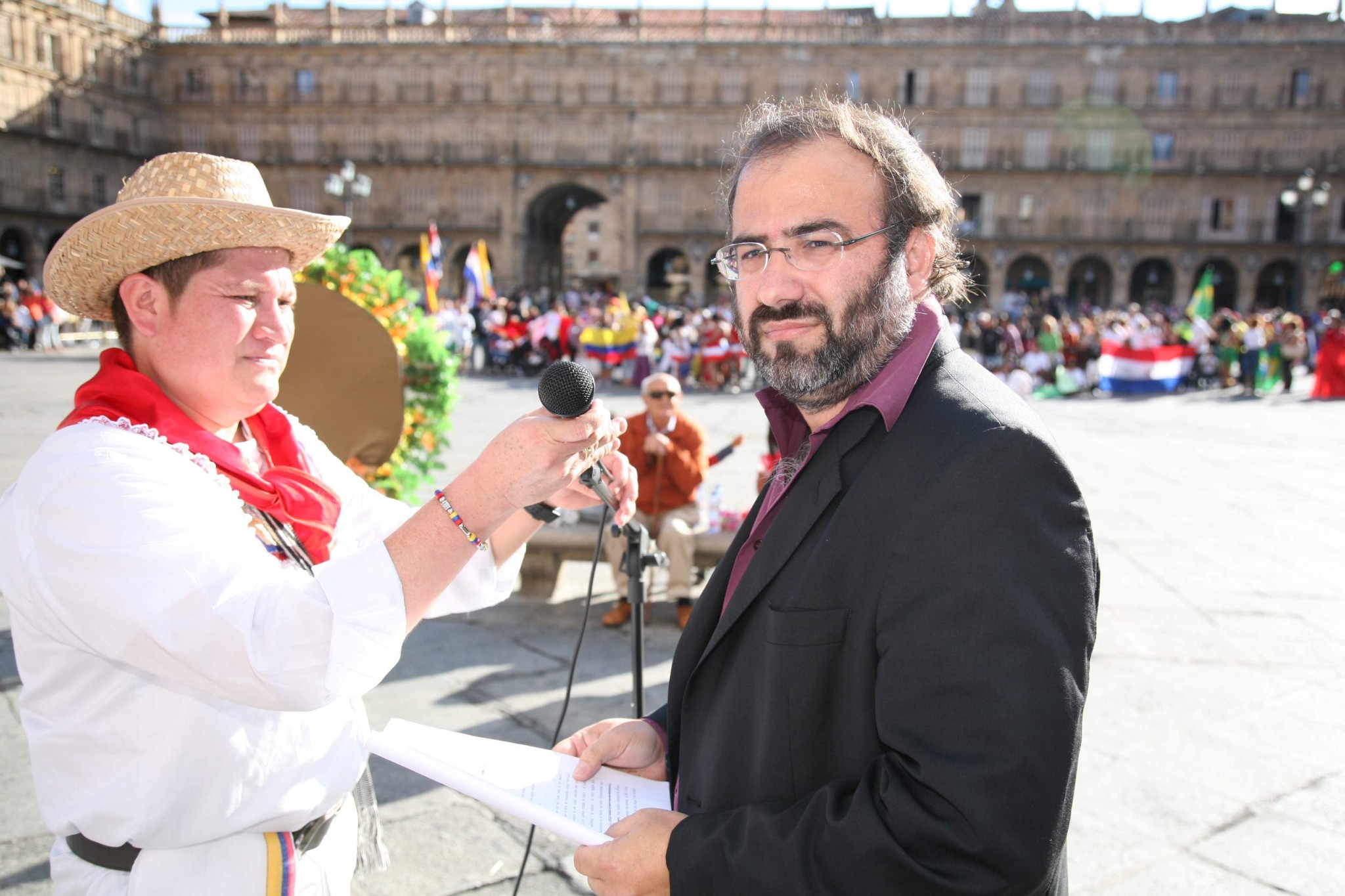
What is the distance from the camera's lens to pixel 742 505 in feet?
22.3

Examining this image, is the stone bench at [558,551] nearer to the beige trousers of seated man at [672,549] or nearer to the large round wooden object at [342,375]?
the beige trousers of seated man at [672,549]

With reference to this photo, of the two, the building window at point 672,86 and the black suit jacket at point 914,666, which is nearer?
the black suit jacket at point 914,666

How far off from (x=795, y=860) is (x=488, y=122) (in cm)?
3671

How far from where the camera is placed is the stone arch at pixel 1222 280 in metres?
34.8

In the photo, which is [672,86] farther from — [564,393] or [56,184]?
[564,393]

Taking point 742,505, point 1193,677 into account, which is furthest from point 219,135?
point 1193,677

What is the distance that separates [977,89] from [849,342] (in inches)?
1453

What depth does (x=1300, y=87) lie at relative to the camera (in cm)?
3356

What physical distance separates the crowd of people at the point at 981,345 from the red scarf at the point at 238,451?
15.0 m

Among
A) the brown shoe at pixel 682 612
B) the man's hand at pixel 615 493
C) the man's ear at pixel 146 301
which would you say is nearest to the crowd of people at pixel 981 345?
the brown shoe at pixel 682 612

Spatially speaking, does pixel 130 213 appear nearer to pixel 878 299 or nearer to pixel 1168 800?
pixel 878 299

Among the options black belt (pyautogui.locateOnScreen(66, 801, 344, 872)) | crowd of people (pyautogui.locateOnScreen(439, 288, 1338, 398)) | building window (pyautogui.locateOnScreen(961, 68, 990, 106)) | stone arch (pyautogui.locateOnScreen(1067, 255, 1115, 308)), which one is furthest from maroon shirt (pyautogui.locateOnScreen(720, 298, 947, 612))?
stone arch (pyautogui.locateOnScreen(1067, 255, 1115, 308))

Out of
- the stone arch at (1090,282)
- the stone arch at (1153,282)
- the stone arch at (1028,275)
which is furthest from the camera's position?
the stone arch at (1090,282)

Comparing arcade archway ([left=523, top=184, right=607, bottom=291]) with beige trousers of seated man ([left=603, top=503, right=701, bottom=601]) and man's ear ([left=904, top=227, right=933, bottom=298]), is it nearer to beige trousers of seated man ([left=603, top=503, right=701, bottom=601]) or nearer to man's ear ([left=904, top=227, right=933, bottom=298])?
beige trousers of seated man ([left=603, top=503, right=701, bottom=601])
